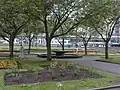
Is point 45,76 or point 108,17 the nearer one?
point 45,76

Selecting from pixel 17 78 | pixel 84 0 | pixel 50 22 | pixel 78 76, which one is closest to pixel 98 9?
pixel 84 0

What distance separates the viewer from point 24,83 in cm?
1141

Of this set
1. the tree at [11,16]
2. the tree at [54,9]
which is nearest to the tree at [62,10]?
the tree at [54,9]

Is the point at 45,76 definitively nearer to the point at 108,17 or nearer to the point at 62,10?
the point at 62,10

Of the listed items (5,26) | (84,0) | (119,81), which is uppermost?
(84,0)

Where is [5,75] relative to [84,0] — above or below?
below

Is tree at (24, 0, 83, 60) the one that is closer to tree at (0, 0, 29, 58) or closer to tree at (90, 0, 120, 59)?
tree at (0, 0, 29, 58)

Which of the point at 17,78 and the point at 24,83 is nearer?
the point at 24,83

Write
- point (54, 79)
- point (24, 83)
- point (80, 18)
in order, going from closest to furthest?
point (24, 83) < point (54, 79) < point (80, 18)

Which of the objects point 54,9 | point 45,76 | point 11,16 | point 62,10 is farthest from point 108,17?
point 45,76

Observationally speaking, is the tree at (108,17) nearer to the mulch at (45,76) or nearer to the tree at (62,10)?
the tree at (62,10)

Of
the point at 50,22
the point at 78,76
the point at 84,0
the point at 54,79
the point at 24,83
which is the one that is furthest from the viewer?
the point at 50,22

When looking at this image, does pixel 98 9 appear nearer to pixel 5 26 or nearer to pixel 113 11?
pixel 113 11

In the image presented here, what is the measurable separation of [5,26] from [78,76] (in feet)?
54.6
